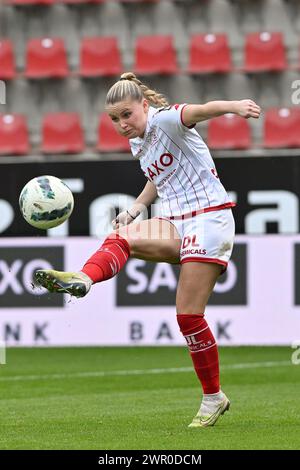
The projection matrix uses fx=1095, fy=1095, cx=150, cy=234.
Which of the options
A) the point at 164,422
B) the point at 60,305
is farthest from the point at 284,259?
the point at 164,422

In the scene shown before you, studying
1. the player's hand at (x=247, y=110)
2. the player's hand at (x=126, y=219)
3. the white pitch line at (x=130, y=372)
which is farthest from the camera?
the white pitch line at (x=130, y=372)

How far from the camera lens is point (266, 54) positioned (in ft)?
50.6

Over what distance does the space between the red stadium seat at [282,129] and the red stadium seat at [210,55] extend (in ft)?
3.94

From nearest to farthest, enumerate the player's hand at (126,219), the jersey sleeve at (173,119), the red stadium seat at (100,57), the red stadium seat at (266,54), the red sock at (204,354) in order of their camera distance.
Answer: the jersey sleeve at (173,119) → the red sock at (204,354) → the player's hand at (126,219) → the red stadium seat at (266,54) → the red stadium seat at (100,57)

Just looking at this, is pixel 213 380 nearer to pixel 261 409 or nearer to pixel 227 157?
pixel 261 409

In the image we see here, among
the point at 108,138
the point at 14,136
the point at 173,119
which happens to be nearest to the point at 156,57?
the point at 108,138

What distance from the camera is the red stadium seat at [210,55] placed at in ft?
50.7

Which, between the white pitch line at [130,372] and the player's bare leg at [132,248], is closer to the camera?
the player's bare leg at [132,248]

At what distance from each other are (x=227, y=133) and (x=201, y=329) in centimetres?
906

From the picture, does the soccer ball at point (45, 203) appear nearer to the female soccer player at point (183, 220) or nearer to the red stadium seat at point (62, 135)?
the female soccer player at point (183, 220)

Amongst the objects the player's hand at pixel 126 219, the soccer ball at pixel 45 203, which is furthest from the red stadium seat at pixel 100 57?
the soccer ball at pixel 45 203

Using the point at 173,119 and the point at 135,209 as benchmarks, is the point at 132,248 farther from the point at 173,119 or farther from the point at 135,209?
the point at 173,119

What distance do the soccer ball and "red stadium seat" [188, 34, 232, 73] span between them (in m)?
9.32

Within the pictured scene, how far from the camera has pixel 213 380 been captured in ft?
20.4
